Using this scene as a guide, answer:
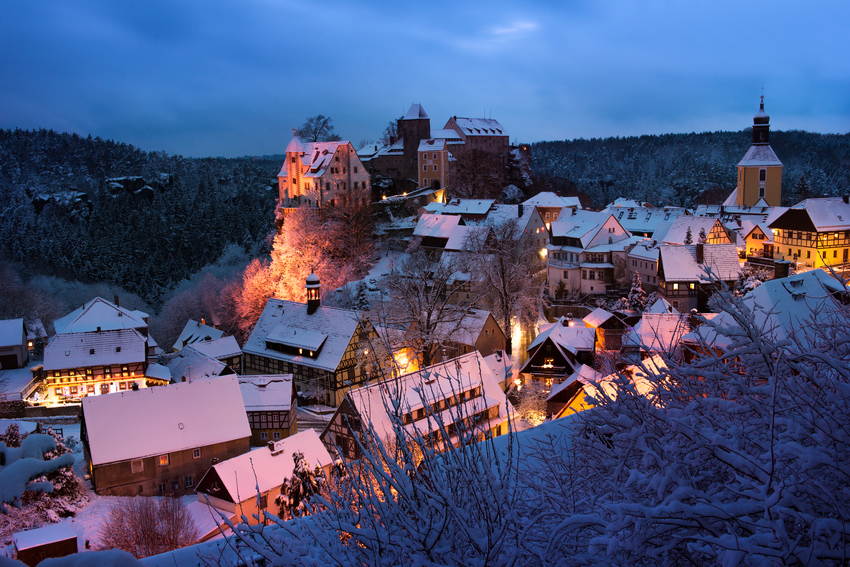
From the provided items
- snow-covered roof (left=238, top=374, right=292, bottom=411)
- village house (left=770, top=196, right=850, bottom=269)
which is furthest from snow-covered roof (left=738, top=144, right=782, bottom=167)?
snow-covered roof (left=238, top=374, right=292, bottom=411)

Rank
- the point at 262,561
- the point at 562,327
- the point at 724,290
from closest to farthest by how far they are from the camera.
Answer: the point at 724,290 < the point at 262,561 < the point at 562,327

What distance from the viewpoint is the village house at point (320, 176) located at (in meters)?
46.8

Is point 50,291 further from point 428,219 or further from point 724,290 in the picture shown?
point 724,290

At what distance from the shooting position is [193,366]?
101 feet

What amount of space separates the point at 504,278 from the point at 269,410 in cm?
1211

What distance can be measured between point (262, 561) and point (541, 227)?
4161 cm

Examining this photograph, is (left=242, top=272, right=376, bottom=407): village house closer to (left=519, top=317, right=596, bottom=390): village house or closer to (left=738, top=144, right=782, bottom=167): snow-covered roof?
(left=519, top=317, right=596, bottom=390): village house

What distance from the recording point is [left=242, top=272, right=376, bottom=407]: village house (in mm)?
27406

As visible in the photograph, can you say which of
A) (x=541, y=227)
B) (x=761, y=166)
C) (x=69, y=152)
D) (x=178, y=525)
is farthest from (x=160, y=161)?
(x=178, y=525)

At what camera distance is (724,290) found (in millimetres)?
3551

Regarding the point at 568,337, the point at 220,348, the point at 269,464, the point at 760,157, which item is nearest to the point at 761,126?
the point at 760,157

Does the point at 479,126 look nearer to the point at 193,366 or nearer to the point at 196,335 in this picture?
the point at 196,335

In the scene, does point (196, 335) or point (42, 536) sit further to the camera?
point (196, 335)

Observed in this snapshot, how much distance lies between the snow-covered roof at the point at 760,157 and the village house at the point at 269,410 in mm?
44149
